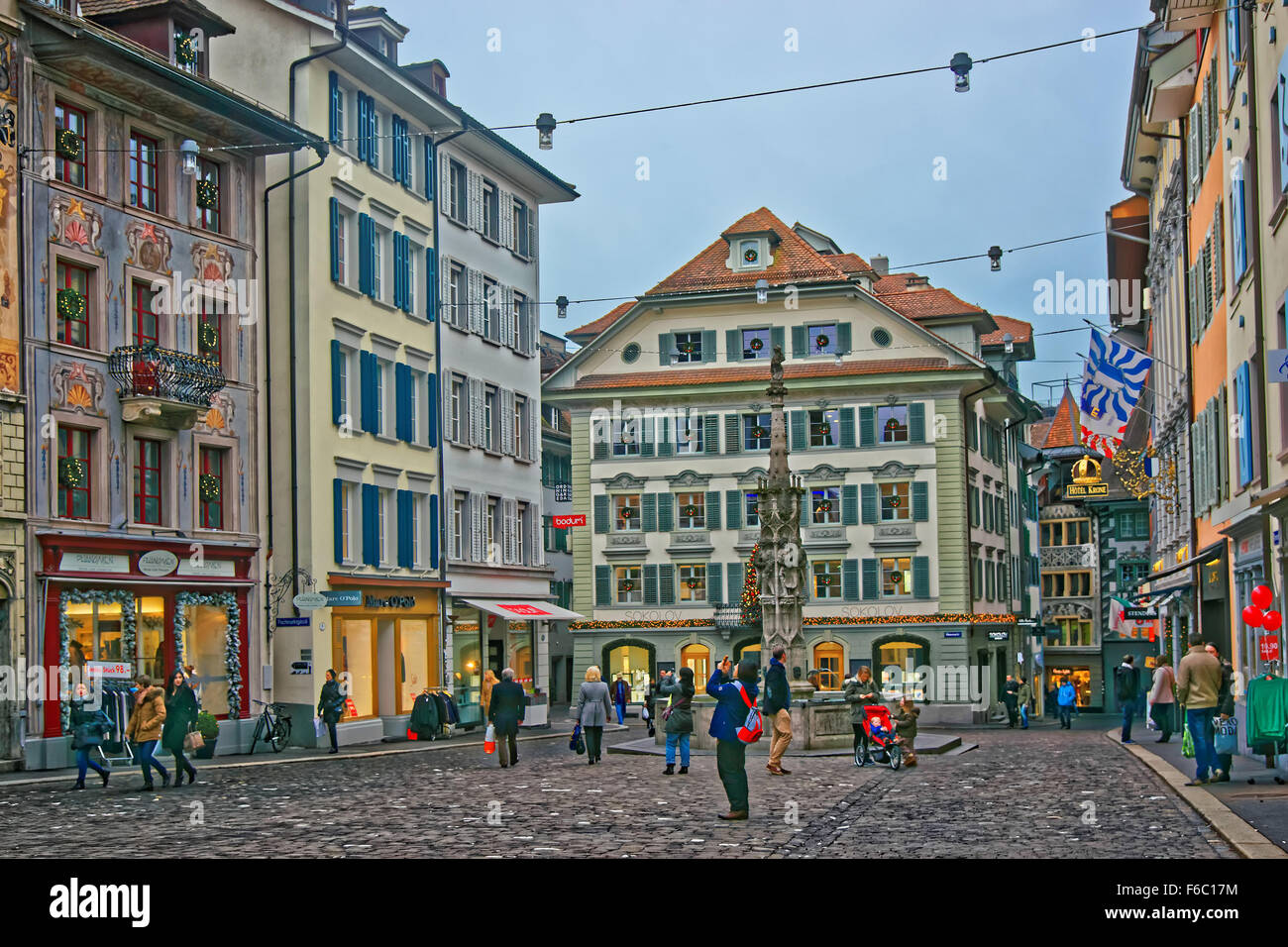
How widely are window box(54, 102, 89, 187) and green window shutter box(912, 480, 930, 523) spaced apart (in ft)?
123

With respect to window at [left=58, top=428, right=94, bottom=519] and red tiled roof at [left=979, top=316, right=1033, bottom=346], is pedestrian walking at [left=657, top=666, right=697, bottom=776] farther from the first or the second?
red tiled roof at [left=979, top=316, right=1033, bottom=346]

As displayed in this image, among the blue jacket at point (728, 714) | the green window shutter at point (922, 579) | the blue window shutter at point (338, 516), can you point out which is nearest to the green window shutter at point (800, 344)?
the green window shutter at point (922, 579)

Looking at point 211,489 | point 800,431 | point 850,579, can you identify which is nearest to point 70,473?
point 211,489

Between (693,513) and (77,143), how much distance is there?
36859mm

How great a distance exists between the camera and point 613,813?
18.2 m

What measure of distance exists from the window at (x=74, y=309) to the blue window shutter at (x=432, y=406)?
1336 cm

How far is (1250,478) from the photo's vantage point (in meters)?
25.9

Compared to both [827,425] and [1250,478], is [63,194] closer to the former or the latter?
[1250,478]

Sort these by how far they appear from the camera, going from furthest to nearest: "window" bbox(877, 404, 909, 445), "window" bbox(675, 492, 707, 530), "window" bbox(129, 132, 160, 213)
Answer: "window" bbox(675, 492, 707, 530)
"window" bbox(877, 404, 909, 445)
"window" bbox(129, 132, 160, 213)

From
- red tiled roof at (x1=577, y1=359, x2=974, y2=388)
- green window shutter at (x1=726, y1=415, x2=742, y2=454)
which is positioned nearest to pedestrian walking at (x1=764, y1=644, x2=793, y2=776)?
red tiled roof at (x1=577, y1=359, x2=974, y2=388)

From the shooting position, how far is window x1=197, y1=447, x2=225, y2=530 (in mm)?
33312
